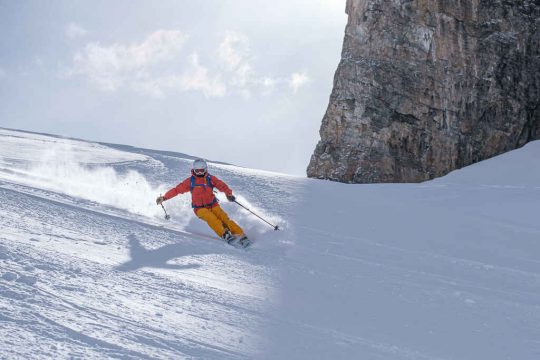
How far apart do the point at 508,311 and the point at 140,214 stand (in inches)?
238

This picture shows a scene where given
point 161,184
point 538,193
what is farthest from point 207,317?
point 538,193

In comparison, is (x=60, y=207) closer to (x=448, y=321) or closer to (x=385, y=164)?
(x=448, y=321)

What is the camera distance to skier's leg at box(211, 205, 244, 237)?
8.09 m

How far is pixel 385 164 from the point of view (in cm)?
1752

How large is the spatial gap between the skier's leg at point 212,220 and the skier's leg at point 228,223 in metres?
0.14

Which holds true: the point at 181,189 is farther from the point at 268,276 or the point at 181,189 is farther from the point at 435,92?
the point at 435,92

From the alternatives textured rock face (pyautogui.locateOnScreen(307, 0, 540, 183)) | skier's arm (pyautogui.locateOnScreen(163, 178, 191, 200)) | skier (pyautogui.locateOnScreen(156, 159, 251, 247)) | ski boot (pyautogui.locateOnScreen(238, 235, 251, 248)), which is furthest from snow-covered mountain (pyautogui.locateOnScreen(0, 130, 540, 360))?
textured rock face (pyautogui.locateOnScreen(307, 0, 540, 183))

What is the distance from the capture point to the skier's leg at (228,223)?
809cm

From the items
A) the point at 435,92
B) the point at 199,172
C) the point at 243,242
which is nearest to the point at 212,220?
the point at 243,242

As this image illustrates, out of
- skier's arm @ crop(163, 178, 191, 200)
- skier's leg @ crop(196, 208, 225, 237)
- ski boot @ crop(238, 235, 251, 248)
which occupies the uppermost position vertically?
skier's arm @ crop(163, 178, 191, 200)

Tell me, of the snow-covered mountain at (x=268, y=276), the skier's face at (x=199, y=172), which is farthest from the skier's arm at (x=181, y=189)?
the snow-covered mountain at (x=268, y=276)

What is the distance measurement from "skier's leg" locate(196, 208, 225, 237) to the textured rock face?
9532 millimetres

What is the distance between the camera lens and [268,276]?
19.5 feet

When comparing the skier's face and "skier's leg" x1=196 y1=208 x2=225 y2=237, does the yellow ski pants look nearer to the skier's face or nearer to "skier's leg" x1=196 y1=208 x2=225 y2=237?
"skier's leg" x1=196 y1=208 x2=225 y2=237
